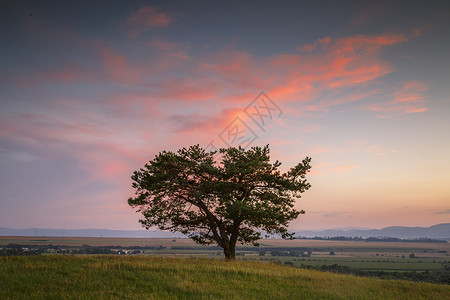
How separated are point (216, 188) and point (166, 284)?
12.3m

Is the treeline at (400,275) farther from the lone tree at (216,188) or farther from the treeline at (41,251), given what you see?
the treeline at (41,251)

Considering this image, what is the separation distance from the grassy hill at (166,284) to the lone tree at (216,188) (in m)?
7.52

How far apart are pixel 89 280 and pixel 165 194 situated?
1255cm

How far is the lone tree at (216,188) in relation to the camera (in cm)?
2767

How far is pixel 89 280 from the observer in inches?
633

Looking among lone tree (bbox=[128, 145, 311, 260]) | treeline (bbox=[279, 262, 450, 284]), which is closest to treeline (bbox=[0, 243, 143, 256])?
lone tree (bbox=[128, 145, 311, 260])

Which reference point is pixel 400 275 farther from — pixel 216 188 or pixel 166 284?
pixel 166 284

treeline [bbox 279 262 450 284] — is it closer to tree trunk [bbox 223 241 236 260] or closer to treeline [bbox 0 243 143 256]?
tree trunk [bbox 223 241 236 260]

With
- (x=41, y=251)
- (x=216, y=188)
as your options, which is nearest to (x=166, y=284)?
(x=216, y=188)

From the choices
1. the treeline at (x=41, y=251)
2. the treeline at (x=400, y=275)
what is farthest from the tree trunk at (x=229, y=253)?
the treeline at (x=41, y=251)

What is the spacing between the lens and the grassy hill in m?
14.4

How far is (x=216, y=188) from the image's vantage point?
92.0 feet

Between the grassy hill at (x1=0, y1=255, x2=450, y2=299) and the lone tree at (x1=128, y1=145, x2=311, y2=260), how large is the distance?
24.7 ft

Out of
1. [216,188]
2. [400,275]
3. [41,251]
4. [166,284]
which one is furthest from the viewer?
[400,275]
